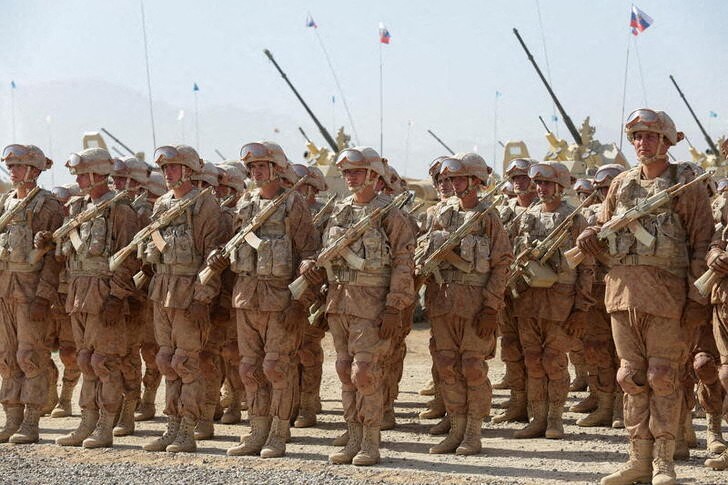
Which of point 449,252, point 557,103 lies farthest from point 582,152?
point 449,252

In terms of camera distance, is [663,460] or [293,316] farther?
[293,316]

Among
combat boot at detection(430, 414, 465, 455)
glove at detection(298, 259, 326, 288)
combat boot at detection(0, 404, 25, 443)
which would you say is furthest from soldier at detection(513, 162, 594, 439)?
combat boot at detection(0, 404, 25, 443)

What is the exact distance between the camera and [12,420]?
11156 mm

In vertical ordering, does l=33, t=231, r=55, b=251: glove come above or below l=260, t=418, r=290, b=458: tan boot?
above

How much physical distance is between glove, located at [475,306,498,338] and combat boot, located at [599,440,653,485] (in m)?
1.83

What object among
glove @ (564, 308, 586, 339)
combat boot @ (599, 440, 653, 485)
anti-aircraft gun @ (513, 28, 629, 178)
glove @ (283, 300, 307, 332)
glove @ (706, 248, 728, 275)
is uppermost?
anti-aircraft gun @ (513, 28, 629, 178)

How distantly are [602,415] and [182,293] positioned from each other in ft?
15.6

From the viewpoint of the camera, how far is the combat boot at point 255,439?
991 centimetres

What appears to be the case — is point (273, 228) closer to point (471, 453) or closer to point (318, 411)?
point (471, 453)

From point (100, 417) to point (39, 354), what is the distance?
1.01 m

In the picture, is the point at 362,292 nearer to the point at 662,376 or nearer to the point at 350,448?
the point at 350,448

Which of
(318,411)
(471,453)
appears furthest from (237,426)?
(471,453)

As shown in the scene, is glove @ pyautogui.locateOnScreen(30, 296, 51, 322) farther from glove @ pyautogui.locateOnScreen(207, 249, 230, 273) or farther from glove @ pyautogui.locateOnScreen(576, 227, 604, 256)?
glove @ pyautogui.locateOnScreen(576, 227, 604, 256)

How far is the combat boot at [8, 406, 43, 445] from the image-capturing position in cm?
1088
